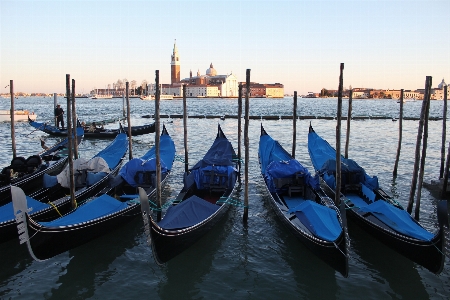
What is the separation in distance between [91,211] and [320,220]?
3694mm

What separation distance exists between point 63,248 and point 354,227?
196 inches

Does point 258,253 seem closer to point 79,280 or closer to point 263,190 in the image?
point 79,280

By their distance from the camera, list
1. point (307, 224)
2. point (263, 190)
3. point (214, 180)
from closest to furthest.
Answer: point (307, 224) → point (214, 180) → point (263, 190)

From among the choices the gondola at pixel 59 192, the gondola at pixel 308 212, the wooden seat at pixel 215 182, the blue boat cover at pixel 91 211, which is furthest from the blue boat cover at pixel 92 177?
the gondola at pixel 308 212

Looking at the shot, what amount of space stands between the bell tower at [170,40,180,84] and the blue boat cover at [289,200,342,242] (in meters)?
114

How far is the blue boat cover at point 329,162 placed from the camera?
842 centimetres

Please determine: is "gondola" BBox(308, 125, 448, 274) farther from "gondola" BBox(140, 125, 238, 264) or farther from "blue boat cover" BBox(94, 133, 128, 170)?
"blue boat cover" BBox(94, 133, 128, 170)

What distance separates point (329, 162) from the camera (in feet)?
30.0

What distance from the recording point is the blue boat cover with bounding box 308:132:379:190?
27.6 ft

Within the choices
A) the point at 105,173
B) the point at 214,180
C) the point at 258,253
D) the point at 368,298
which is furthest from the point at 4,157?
the point at 368,298

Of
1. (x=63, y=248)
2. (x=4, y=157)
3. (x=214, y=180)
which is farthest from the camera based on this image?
(x=4, y=157)

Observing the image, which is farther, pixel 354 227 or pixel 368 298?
pixel 354 227

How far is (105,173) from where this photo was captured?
9086mm

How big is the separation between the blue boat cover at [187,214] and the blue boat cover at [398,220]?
2728 millimetres
